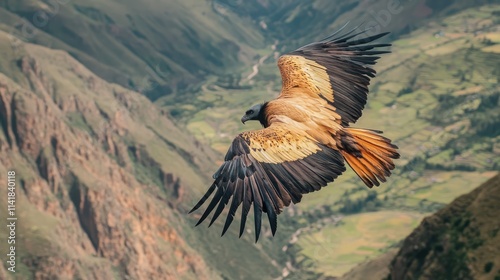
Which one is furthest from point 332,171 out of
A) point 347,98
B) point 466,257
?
point 466,257

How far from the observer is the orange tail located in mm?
36000

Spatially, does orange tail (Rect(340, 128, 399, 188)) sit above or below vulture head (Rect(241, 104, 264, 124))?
above

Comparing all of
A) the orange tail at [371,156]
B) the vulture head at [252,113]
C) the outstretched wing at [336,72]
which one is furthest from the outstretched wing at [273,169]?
the outstretched wing at [336,72]

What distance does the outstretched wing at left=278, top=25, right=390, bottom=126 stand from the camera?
42.2m

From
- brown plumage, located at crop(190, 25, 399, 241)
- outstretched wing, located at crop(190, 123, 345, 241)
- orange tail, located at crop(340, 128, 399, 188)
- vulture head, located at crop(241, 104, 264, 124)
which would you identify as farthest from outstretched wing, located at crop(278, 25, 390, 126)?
outstretched wing, located at crop(190, 123, 345, 241)

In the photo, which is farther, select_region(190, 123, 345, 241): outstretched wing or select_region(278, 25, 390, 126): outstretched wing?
select_region(278, 25, 390, 126): outstretched wing

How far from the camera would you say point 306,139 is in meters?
36.2

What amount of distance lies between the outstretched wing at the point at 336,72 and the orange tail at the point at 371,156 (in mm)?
3876

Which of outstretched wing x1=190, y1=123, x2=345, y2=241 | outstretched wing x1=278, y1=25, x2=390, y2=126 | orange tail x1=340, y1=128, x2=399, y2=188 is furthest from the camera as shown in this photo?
outstretched wing x1=278, y1=25, x2=390, y2=126

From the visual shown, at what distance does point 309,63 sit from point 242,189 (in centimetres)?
1329

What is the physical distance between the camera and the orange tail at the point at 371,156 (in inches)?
1417

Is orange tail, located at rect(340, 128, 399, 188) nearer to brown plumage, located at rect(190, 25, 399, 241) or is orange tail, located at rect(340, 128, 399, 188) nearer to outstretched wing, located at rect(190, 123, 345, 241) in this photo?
brown plumage, located at rect(190, 25, 399, 241)

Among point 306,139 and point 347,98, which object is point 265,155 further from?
point 347,98

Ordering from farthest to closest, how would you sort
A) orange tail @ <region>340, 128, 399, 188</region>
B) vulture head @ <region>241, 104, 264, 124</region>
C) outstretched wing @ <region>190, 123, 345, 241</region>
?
1. vulture head @ <region>241, 104, 264, 124</region>
2. orange tail @ <region>340, 128, 399, 188</region>
3. outstretched wing @ <region>190, 123, 345, 241</region>
